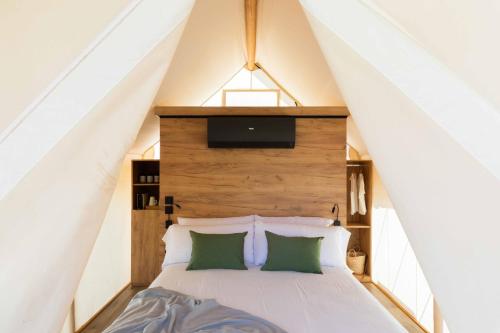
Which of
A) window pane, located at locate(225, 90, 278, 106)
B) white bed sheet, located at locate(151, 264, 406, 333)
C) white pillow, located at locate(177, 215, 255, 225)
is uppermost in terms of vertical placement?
window pane, located at locate(225, 90, 278, 106)

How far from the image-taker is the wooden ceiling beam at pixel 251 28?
2.84 metres

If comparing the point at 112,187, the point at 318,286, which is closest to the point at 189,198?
the point at 318,286

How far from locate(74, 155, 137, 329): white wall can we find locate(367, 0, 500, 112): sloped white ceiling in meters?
2.96

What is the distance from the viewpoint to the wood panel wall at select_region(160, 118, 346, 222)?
3410 mm

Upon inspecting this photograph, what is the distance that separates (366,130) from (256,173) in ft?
8.50

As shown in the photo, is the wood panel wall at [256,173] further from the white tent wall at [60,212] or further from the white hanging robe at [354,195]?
the white tent wall at [60,212]

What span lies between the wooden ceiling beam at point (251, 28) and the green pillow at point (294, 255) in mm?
2156

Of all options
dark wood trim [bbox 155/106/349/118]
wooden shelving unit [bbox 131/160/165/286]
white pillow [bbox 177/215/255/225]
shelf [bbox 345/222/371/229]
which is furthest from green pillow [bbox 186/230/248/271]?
shelf [bbox 345/222/371/229]

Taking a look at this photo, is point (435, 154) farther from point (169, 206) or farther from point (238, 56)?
point (238, 56)

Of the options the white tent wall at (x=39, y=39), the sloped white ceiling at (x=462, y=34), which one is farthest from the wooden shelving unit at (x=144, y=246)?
the sloped white ceiling at (x=462, y=34)

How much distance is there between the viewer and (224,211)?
341 cm

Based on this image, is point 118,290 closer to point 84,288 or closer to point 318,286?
point 84,288

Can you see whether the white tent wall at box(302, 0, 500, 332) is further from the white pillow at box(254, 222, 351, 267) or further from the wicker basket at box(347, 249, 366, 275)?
the wicker basket at box(347, 249, 366, 275)

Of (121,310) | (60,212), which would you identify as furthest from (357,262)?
(60,212)
